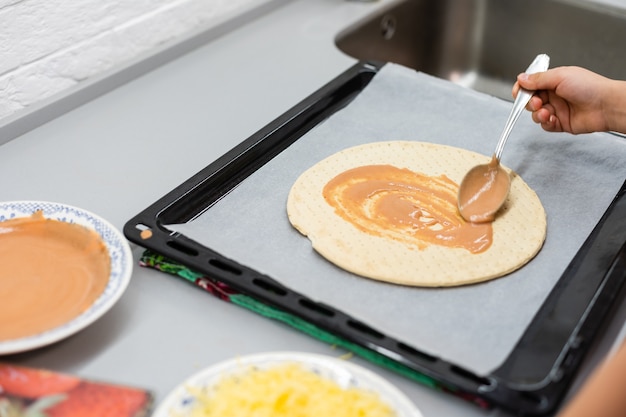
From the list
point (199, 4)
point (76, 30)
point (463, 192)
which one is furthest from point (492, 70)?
point (76, 30)

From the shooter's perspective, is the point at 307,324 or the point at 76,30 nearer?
the point at 307,324

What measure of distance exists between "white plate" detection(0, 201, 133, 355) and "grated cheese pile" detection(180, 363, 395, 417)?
15 cm

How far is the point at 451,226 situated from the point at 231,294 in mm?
314

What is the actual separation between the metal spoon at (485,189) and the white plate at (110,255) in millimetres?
451

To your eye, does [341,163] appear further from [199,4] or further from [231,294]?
[199,4]

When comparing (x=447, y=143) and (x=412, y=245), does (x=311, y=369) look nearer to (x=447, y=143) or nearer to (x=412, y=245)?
(x=412, y=245)

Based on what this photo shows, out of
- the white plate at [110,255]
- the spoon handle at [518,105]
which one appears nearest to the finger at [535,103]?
the spoon handle at [518,105]

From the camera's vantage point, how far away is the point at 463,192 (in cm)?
101

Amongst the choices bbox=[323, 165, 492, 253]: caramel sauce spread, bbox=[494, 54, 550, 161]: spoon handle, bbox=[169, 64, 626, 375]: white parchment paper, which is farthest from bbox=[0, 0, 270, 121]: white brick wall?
bbox=[494, 54, 550, 161]: spoon handle

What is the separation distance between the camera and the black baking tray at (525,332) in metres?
0.72

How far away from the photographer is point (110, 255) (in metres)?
0.84

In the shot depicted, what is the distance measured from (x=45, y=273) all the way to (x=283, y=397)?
13.1 inches

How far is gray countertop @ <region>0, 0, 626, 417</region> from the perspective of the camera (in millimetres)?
782

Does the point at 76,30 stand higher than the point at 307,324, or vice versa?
the point at 76,30
